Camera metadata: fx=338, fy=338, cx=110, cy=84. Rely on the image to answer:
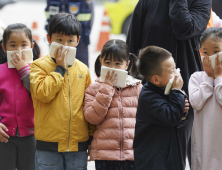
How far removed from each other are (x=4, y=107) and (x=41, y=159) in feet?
1.63

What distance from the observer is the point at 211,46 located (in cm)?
239

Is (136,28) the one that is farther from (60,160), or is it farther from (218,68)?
(60,160)

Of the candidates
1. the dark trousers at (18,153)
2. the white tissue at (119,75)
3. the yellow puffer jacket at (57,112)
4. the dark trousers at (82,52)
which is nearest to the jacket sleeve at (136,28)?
the white tissue at (119,75)

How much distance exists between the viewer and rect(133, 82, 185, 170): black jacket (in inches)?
84.6

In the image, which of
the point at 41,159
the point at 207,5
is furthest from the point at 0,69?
the point at 207,5

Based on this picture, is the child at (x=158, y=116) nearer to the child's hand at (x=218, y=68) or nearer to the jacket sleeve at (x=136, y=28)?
the child's hand at (x=218, y=68)

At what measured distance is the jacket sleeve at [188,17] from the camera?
2.46 meters

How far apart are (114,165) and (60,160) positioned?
394 millimetres

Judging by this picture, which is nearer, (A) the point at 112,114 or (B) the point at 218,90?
(B) the point at 218,90

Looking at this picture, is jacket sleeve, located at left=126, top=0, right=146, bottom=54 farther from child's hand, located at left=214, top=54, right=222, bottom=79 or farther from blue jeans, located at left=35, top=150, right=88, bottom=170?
blue jeans, located at left=35, top=150, right=88, bottom=170

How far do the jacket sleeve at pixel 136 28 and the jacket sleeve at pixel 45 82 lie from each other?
2.33ft

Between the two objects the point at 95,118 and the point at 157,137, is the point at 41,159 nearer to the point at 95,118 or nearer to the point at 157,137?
the point at 95,118

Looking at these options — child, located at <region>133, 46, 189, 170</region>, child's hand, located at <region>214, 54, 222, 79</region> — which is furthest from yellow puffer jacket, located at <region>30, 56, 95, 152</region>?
child's hand, located at <region>214, 54, 222, 79</region>

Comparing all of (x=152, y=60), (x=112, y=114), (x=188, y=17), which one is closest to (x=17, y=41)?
(x=112, y=114)
